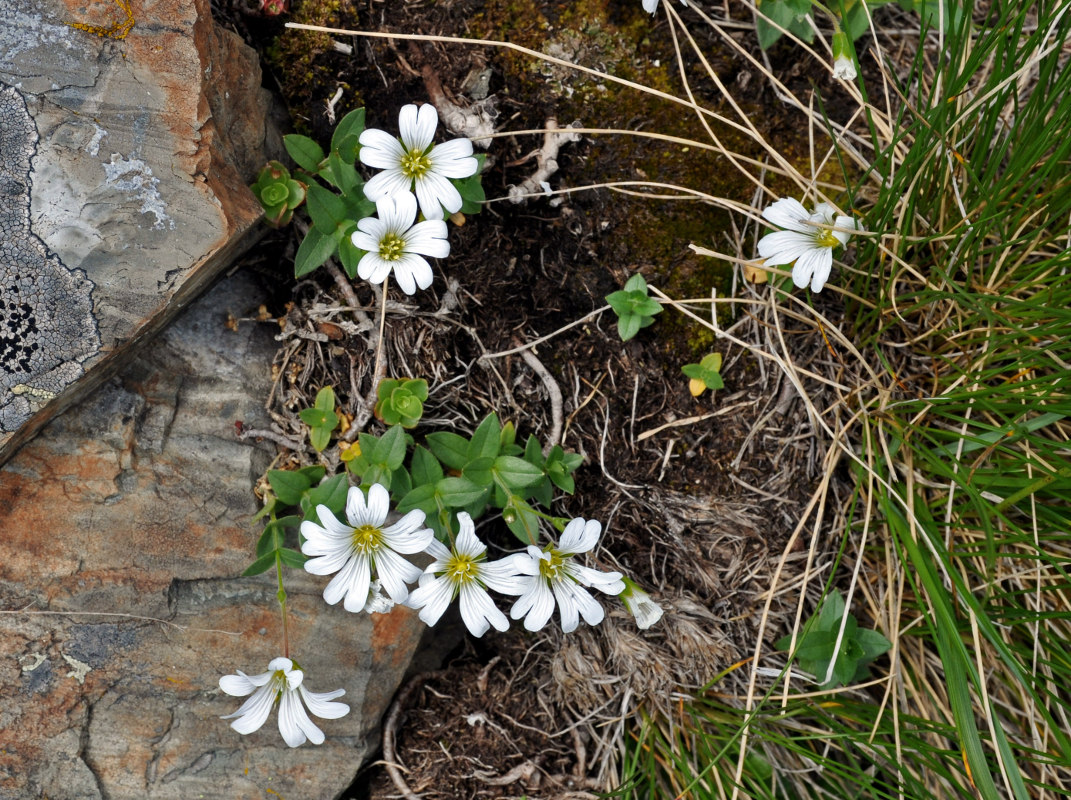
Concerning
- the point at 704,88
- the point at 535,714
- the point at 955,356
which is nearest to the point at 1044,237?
the point at 955,356

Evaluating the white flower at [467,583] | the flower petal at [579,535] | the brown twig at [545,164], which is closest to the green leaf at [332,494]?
the white flower at [467,583]

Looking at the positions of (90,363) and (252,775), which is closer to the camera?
(90,363)

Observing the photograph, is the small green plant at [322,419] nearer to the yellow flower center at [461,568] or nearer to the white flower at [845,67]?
the yellow flower center at [461,568]

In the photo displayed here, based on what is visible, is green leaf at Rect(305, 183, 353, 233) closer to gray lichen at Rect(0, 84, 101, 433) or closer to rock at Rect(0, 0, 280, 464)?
rock at Rect(0, 0, 280, 464)

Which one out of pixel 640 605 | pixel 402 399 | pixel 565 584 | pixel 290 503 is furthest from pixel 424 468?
pixel 640 605

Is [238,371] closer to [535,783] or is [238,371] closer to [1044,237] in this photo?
[535,783]
